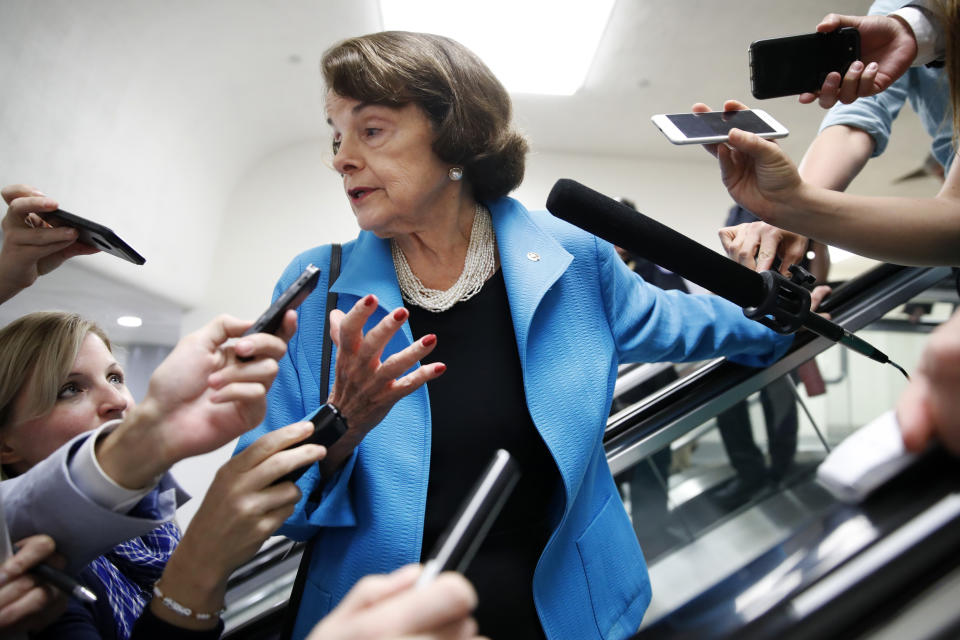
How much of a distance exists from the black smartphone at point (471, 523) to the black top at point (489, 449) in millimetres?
565

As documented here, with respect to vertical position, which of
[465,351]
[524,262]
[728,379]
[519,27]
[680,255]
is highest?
[519,27]

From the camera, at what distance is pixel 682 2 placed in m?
3.92

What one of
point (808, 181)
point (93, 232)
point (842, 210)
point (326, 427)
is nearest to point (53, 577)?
point (326, 427)

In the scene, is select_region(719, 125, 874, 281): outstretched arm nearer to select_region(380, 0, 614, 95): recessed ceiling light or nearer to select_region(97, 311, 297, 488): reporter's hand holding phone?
select_region(97, 311, 297, 488): reporter's hand holding phone

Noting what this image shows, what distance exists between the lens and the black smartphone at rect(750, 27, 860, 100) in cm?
102

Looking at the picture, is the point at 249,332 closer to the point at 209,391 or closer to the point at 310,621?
the point at 209,391

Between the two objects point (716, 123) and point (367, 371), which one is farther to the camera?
point (716, 123)

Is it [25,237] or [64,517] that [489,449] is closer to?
[64,517]

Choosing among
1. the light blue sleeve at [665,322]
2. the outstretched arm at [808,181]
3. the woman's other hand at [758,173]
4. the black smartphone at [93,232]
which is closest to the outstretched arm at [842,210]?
the woman's other hand at [758,173]

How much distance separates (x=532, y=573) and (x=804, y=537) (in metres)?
0.61

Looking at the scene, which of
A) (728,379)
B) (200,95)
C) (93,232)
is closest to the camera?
(93,232)

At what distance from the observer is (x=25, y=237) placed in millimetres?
965

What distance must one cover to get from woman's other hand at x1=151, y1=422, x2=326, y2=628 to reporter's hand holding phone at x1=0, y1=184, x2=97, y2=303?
56 centimetres

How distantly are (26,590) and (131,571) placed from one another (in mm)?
451
